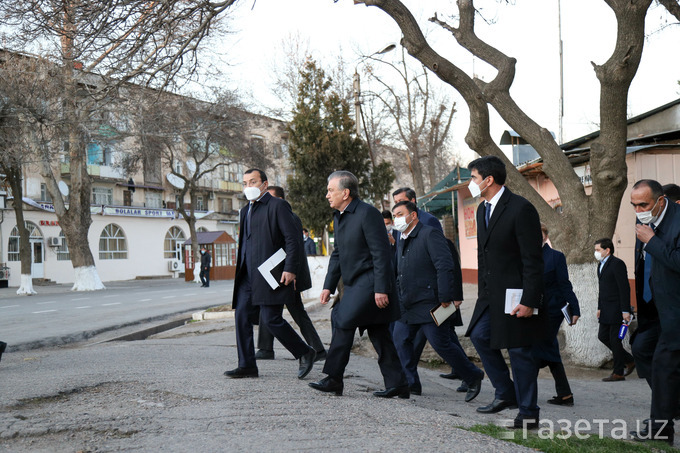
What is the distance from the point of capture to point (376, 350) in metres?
5.70

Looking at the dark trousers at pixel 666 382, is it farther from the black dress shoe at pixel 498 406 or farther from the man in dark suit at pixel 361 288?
the man in dark suit at pixel 361 288

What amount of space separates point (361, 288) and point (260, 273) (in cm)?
108

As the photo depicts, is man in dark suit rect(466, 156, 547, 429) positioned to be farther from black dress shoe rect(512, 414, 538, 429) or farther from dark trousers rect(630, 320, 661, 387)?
dark trousers rect(630, 320, 661, 387)

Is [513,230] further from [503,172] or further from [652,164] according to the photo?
[652,164]

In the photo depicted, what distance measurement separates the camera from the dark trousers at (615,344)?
825 centimetres

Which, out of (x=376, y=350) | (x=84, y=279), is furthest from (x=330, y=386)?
(x=84, y=279)

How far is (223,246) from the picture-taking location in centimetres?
4103

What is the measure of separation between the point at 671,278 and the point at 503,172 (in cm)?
A: 137

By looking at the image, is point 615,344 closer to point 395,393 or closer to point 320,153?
point 395,393

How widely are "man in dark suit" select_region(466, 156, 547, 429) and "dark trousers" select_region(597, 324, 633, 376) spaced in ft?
11.3

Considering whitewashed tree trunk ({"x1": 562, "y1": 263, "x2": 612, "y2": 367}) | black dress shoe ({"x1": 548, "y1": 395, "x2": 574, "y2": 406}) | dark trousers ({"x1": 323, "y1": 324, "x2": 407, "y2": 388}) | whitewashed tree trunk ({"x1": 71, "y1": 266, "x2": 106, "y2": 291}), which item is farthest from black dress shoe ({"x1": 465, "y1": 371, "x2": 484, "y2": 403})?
whitewashed tree trunk ({"x1": 71, "y1": 266, "x2": 106, "y2": 291})

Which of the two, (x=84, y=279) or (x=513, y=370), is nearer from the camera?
(x=513, y=370)

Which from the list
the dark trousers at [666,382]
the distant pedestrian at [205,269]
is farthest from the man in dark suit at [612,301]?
the distant pedestrian at [205,269]

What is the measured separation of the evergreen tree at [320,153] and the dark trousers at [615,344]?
15978 millimetres
